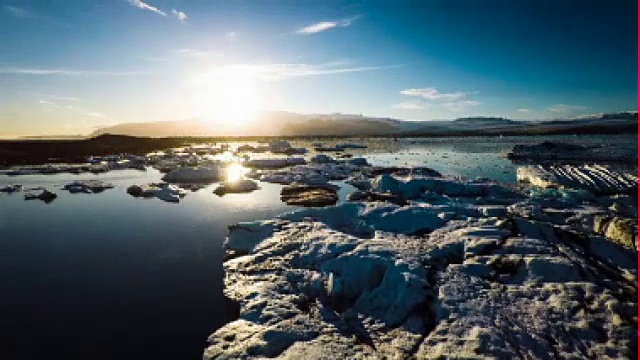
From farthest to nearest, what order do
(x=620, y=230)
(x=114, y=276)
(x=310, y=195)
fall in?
(x=310, y=195)
(x=114, y=276)
(x=620, y=230)

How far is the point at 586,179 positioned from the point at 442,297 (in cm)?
2100

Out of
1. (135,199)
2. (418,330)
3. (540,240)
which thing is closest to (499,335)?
(418,330)

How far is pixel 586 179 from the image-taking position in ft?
74.7

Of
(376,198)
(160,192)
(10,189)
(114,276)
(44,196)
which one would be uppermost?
(376,198)

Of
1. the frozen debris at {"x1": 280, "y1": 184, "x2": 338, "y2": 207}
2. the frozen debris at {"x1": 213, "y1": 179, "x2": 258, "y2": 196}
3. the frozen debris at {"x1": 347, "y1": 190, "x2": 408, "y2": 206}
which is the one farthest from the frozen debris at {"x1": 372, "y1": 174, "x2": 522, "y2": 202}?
the frozen debris at {"x1": 213, "y1": 179, "x2": 258, "y2": 196}

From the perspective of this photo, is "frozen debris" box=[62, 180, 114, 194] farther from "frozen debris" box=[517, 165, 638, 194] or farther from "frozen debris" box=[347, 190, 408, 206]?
"frozen debris" box=[517, 165, 638, 194]

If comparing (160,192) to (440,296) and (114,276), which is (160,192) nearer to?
(114,276)

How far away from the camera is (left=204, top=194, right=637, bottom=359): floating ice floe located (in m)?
6.25

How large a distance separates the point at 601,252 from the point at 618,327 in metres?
3.11

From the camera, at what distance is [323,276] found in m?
9.36

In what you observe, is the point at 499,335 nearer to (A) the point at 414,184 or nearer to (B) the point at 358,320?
(B) the point at 358,320

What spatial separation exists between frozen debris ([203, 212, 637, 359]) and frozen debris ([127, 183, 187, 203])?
41.0 ft

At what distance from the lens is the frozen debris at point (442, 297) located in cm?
623

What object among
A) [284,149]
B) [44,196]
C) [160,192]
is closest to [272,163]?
[160,192]
